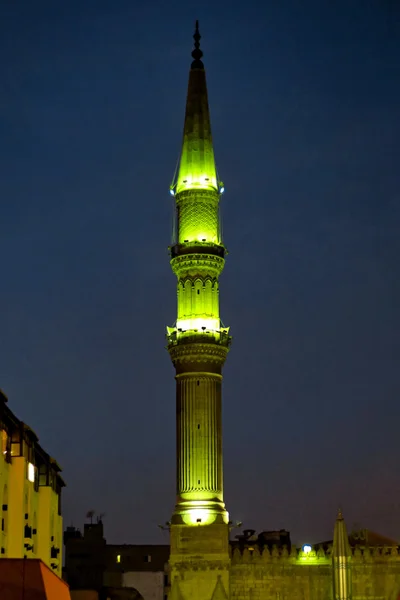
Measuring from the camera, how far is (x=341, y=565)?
55750mm

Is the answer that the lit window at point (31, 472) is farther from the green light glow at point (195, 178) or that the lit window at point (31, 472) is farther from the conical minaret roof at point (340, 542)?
the green light glow at point (195, 178)

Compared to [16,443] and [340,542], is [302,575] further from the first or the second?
[16,443]

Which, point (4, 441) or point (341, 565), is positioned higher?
point (4, 441)

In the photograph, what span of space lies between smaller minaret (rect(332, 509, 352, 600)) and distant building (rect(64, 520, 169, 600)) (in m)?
22.4

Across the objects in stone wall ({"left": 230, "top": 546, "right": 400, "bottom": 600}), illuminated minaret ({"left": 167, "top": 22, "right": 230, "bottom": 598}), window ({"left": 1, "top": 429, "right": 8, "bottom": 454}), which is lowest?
stone wall ({"left": 230, "top": 546, "right": 400, "bottom": 600})

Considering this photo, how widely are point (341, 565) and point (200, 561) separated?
Answer: 700 centimetres

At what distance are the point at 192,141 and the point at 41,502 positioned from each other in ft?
78.9

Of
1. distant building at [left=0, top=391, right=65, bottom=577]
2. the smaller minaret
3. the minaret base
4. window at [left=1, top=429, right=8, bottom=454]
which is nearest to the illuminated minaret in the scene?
the minaret base

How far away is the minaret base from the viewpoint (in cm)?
5588

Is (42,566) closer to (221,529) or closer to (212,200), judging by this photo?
(221,529)

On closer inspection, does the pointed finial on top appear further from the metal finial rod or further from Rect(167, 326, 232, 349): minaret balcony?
Rect(167, 326, 232, 349): minaret balcony

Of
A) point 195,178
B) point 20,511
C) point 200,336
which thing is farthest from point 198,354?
point 20,511

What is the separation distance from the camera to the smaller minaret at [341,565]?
183 feet

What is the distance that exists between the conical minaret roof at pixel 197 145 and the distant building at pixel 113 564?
94.3 ft
